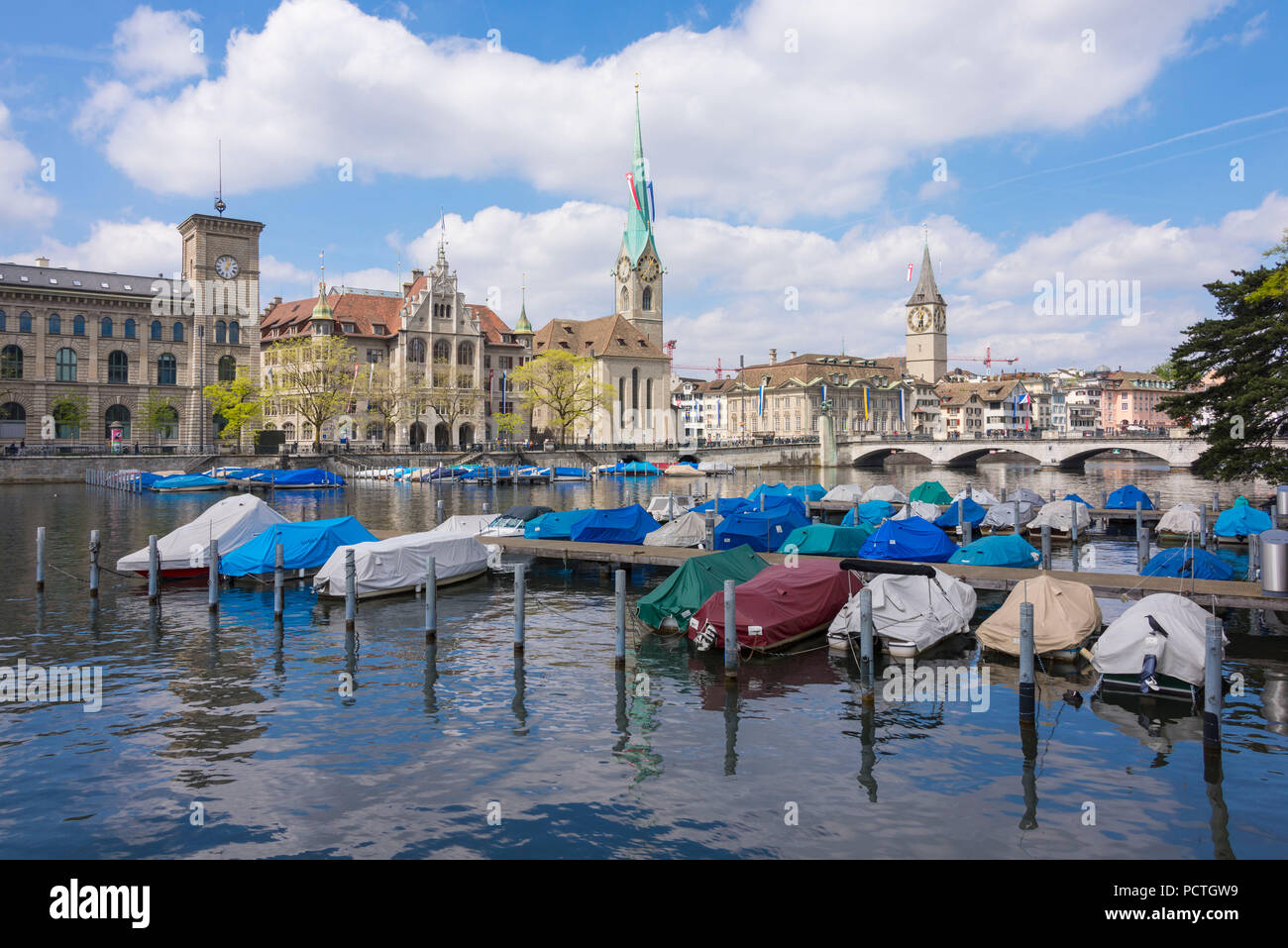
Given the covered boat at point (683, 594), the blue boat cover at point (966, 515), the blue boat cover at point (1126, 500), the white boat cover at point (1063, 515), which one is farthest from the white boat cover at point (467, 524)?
the blue boat cover at point (1126, 500)

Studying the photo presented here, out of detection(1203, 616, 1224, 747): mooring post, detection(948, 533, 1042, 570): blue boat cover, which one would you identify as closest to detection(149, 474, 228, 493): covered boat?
detection(948, 533, 1042, 570): blue boat cover

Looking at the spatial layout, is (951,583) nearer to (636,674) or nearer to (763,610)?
(763,610)

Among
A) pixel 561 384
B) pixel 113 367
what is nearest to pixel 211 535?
pixel 113 367

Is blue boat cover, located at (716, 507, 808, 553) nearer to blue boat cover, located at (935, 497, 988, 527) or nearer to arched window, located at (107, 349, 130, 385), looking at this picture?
blue boat cover, located at (935, 497, 988, 527)

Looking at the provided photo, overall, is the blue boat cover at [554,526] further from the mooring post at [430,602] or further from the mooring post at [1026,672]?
the mooring post at [1026,672]

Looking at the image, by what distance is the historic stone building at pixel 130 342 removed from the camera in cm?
9588

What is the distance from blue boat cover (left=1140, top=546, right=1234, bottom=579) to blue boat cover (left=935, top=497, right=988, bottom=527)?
52.6ft

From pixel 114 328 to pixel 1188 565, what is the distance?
10495cm

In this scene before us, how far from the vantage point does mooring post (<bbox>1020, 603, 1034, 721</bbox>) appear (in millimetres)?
18250

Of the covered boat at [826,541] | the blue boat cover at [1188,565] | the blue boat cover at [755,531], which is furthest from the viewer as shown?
the blue boat cover at [755,531]

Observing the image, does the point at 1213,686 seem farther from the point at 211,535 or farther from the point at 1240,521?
the point at 1240,521

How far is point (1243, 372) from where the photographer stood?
45.2m

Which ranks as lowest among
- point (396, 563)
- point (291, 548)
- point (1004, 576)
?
point (1004, 576)

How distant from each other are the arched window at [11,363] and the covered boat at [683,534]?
86.5 metres
